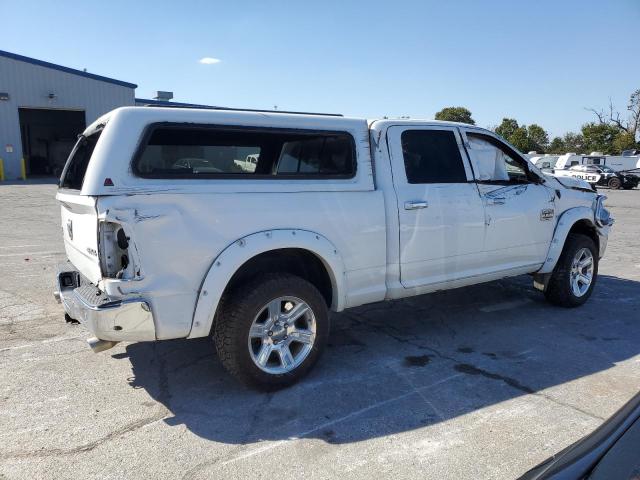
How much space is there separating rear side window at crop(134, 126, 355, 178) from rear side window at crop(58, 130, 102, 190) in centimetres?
95

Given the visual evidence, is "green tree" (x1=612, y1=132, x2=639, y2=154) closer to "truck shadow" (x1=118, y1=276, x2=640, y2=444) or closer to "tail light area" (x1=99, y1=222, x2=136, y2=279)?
"truck shadow" (x1=118, y1=276, x2=640, y2=444)

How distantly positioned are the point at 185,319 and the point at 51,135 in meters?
39.6

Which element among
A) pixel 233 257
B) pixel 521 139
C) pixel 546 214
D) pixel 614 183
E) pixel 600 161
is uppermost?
pixel 521 139

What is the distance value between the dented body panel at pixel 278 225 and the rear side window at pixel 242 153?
61 mm

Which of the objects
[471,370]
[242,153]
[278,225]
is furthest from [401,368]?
[242,153]

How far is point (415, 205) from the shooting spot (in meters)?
4.34

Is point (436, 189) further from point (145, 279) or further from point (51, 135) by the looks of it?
point (51, 135)

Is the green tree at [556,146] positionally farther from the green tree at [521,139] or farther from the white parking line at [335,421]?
the white parking line at [335,421]

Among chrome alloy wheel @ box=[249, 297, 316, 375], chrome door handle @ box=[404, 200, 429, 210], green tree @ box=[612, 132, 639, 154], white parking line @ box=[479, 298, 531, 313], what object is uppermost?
green tree @ box=[612, 132, 639, 154]

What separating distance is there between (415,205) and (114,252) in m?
2.40

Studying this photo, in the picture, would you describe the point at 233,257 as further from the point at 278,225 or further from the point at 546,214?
the point at 546,214

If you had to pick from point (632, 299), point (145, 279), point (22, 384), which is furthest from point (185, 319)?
point (632, 299)

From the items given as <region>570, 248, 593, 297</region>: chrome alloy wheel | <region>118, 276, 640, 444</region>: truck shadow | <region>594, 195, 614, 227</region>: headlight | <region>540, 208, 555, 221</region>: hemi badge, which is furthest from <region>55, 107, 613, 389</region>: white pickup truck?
<region>594, 195, 614, 227</region>: headlight

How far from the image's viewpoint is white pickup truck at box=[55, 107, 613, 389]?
324cm
